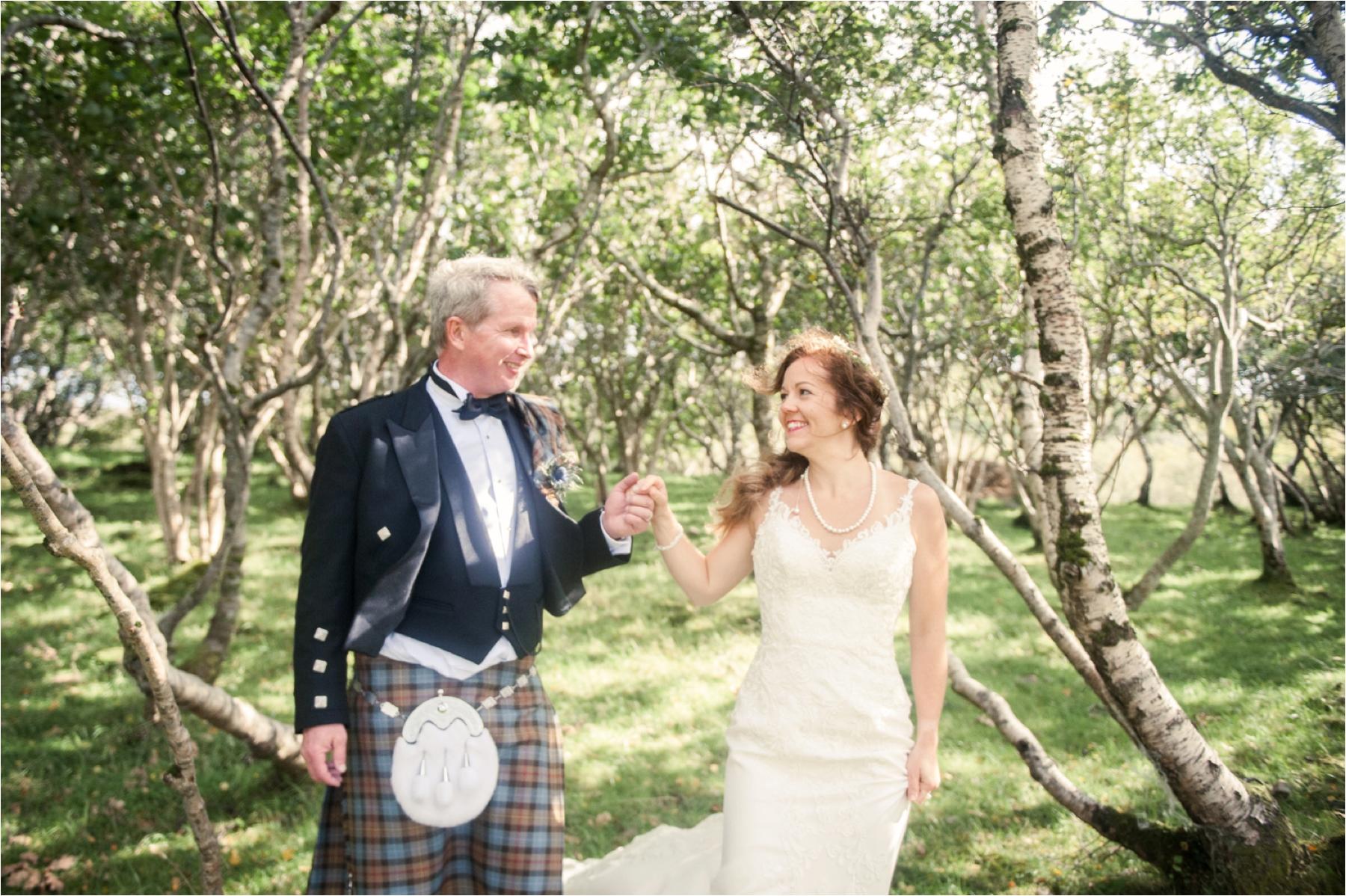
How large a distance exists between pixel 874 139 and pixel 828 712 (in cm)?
548

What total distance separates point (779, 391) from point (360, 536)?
72.6 inches

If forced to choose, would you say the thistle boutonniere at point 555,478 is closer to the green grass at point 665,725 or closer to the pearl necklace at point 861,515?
the pearl necklace at point 861,515

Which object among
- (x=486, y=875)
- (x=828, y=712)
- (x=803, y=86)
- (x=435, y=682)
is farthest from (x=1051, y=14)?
(x=486, y=875)

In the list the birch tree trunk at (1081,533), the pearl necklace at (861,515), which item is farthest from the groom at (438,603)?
the birch tree trunk at (1081,533)

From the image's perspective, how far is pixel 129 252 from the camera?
36.5 feet

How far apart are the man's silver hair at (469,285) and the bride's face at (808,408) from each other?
45.3 inches

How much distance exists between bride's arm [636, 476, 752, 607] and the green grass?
2.41 meters

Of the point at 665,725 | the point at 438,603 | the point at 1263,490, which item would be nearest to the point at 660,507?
the point at 438,603

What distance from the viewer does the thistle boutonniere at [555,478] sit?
3.48 metres

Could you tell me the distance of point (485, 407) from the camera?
3430mm

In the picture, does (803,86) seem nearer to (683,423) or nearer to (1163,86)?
(1163,86)

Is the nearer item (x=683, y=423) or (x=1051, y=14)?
(x=1051, y=14)

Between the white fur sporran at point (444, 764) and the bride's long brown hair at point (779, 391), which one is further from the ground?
the bride's long brown hair at point (779, 391)

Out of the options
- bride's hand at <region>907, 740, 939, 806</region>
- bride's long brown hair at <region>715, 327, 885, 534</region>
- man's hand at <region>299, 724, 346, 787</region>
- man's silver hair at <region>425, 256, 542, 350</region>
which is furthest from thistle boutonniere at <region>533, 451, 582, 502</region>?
bride's hand at <region>907, 740, 939, 806</region>
